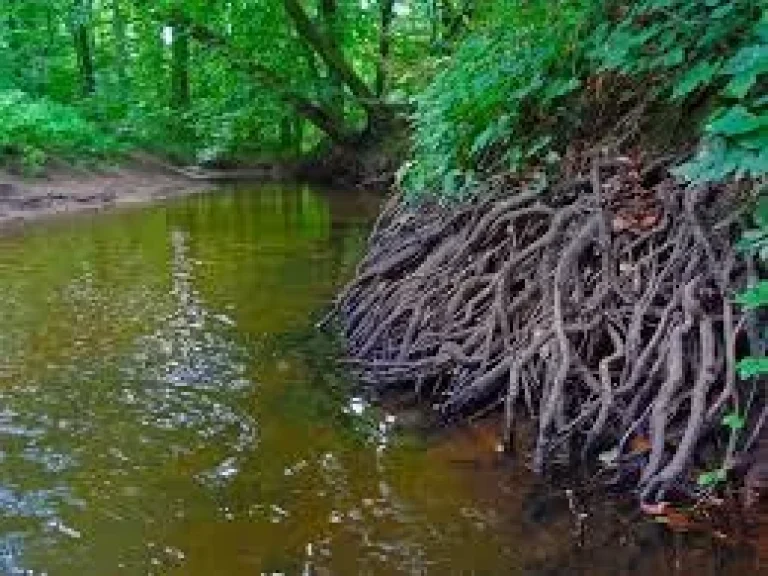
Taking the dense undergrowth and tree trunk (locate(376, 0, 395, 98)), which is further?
tree trunk (locate(376, 0, 395, 98))

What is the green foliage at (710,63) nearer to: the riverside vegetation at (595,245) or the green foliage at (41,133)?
the riverside vegetation at (595,245)

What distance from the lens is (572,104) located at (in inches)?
259

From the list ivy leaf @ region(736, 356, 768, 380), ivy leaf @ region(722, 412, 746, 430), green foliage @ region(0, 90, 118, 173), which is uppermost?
green foliage @ region(0, 90, 118, 173)

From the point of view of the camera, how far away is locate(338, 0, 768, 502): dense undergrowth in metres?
4.26

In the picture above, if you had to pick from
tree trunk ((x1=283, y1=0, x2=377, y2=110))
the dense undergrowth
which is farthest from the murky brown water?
tree trunk ((x1=283, y1=0, x2=377, y2=110))

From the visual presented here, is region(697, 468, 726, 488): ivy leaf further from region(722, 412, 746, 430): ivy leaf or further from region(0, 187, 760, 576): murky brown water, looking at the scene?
region(0, 187, 760, 576): murky brown water

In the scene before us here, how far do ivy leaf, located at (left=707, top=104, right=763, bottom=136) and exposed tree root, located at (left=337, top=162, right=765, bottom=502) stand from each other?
1.18m

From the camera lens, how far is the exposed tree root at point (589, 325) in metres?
4.34


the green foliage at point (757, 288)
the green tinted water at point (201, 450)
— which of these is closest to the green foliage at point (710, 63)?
the green foliage at point (757, 288)

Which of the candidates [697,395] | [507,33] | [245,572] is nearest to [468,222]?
[507,33]

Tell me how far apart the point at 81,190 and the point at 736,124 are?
14.9m

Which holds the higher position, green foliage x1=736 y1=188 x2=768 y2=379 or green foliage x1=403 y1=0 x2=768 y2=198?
green foliage x1=403 y1=0 x2=768 y2=198

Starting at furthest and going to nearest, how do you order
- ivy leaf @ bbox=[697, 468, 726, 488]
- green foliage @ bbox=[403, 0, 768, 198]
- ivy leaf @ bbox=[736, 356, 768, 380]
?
green foliage @ bbox=[403, 0, 768, 198] < ivy leaf @ bbox=[697, 468, 726, 488] < ivy leaf @ bbox=[736, 356, 768, 380]

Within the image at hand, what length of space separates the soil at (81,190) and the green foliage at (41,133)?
377mm
